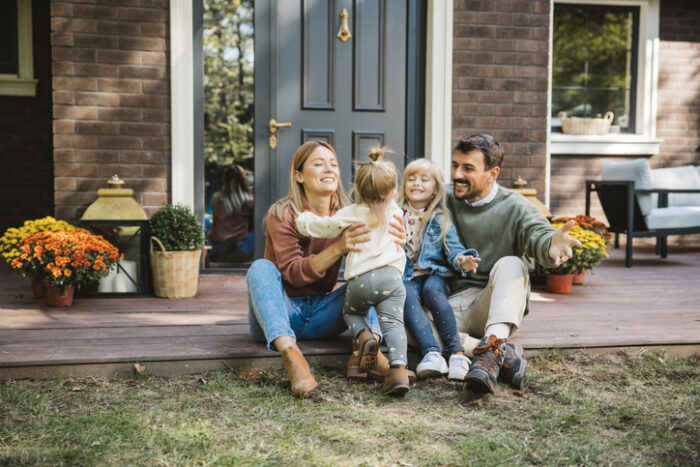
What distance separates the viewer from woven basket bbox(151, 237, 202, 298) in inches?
151

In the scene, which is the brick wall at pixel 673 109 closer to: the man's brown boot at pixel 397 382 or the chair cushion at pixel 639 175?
the chair cushion at pixel 639 175

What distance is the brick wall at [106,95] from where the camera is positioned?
432 cm

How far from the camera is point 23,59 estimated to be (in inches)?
235

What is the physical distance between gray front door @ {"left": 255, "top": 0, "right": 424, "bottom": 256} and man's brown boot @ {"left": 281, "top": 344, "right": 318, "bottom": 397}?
245 centimetres

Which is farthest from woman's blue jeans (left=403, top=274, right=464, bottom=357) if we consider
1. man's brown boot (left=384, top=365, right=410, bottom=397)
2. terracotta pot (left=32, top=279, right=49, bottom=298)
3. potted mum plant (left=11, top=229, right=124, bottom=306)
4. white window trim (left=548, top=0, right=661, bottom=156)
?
white window trim (left=548, top=0, right=661, bottom=156)

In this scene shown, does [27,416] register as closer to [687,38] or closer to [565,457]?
[565,457]

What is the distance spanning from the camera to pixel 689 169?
6.67m

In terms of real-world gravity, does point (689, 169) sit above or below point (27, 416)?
above

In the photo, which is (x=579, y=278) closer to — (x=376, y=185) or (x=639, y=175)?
(x=639, y=175)

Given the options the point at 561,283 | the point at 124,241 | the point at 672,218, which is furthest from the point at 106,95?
the point at 672,218

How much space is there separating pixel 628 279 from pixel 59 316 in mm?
3834

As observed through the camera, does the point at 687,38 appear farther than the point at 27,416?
Yes

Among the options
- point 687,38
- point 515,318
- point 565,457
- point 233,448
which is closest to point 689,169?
point 687,38

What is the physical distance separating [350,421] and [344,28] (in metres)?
3.29
